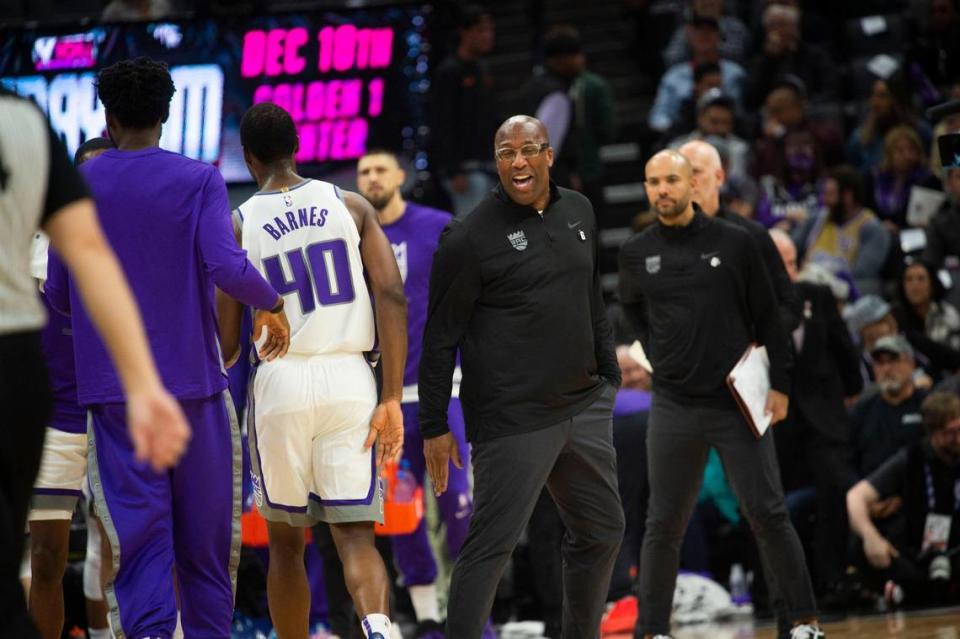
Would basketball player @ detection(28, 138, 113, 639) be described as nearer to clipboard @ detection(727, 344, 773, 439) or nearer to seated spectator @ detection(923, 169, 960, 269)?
clipboard @ detection(727, 344, 773, 439)

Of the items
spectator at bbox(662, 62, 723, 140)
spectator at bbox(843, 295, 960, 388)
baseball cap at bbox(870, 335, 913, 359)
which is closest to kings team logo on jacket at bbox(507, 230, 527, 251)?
baseball cap at bbox(870, 335, 913, 359)

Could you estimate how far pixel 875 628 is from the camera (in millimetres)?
7980

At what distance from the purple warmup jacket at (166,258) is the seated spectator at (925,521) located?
17.1 ft

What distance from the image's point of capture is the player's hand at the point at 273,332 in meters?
5.49

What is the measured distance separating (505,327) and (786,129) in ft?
23.4

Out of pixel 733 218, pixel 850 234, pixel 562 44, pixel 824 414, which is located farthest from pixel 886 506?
pixel 562 44

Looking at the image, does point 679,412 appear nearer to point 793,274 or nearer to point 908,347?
point 793,274

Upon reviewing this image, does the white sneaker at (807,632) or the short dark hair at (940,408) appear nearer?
the white sneaker at (807,632)

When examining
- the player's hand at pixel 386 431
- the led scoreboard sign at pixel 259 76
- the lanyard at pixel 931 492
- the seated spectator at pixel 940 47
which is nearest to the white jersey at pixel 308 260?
the player's hand at pixel 386 431

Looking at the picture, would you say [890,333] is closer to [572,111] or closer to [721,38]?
[572,111]

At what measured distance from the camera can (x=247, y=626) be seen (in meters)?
8.30

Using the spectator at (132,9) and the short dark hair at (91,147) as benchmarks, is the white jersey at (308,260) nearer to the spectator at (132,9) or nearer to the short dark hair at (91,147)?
the short dark hair at (91,147)

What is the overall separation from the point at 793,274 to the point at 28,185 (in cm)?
604

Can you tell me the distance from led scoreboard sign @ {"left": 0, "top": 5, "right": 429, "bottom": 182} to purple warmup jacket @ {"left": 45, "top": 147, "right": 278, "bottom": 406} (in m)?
5.48
